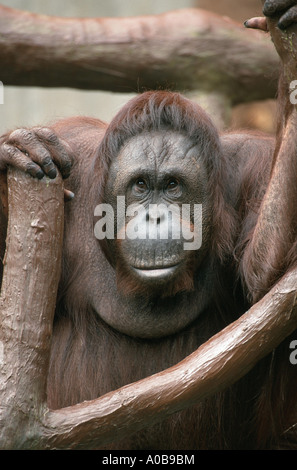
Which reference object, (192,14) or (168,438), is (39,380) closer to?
(168,438)

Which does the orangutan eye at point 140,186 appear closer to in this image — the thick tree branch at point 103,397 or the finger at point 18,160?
the finger at point 18,160

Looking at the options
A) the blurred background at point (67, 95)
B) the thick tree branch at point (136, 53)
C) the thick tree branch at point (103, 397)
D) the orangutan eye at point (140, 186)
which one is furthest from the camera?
the blurred background at point (67, 95)

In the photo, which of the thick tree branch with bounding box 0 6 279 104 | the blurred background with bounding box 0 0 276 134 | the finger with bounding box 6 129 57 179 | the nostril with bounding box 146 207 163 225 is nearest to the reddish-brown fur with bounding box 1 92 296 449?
the nostril with bounding box 146 207 163 225

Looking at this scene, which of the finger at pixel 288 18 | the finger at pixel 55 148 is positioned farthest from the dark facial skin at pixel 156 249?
the finger at pixel 288 18

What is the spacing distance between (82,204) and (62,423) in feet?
4.71

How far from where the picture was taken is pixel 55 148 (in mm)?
3645

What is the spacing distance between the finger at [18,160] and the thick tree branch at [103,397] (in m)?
0.36

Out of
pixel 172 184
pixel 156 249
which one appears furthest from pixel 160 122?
pixel 156 249

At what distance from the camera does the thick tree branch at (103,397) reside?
318cm

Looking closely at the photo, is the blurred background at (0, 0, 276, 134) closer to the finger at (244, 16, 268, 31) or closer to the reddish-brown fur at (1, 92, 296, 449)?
the reddish-brown fur at (1, 92, 296, 449)

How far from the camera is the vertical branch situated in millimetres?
3184
